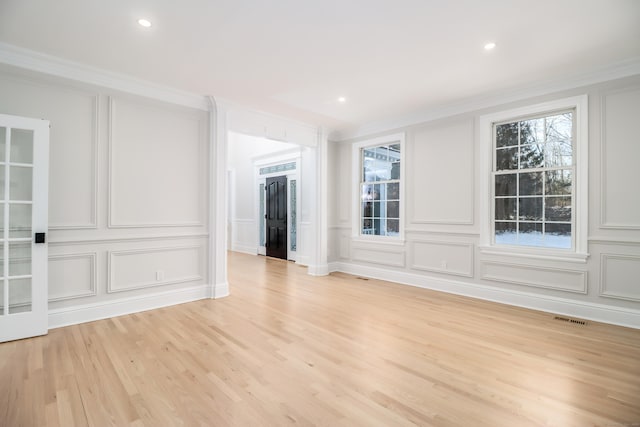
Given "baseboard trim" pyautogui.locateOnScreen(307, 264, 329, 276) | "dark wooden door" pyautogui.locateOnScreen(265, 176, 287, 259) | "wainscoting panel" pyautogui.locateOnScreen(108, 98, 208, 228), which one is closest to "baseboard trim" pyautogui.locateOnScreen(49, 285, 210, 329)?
"wainscoting panel" pyautogui.locateOnScreen(108, 98, 208, 228)

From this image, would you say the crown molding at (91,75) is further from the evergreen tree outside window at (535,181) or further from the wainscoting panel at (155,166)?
the evergreen tree outside window at (535,181)

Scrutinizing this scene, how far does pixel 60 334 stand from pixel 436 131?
5270 millimetres

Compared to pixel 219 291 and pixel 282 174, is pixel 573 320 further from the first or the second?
pixel 282 174

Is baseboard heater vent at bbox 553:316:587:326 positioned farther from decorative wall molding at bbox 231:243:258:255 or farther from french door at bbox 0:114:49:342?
decorative wall molding at bbox 231:243:258:255

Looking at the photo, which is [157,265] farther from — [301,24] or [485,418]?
[485,418]

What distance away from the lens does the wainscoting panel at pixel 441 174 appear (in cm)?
457

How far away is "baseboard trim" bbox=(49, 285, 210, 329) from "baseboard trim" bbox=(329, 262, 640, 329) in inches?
119

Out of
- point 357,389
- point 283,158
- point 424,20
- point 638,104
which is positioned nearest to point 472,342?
point 357,389

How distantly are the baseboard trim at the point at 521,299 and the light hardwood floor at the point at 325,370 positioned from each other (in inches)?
7.6

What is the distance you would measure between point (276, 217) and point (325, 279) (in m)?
2.93

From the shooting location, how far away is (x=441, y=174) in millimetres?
4836

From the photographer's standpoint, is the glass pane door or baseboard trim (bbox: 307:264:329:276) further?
baseboard trim (bbox: 307:264:329:276)

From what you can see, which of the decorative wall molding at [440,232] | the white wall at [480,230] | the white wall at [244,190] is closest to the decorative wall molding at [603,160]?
the white wall at [480,230]

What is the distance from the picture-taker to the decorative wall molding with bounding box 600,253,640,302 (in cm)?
330
